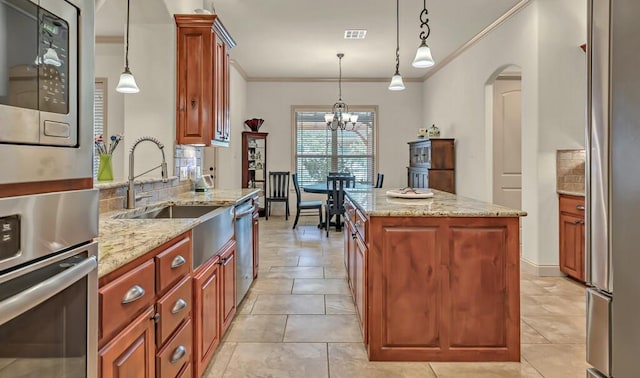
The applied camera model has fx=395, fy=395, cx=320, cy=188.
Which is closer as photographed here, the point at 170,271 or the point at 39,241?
the point at 39,241

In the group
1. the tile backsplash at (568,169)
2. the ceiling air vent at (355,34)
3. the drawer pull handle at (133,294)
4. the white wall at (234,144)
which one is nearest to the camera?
the drawer pull handle at (133,294)

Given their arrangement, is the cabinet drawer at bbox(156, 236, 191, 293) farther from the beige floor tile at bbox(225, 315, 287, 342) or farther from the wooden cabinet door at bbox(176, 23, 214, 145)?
the wooden cabinet door at bbox(176, 23, 214, 145)

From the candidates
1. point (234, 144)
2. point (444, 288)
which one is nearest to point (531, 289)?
point (444, 288)

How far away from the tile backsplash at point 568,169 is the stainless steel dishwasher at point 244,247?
304 centimetres

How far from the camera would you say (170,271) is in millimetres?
1567

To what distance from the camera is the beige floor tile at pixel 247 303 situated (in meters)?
3.03

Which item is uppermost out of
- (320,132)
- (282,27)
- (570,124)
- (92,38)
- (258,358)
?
(282,27)

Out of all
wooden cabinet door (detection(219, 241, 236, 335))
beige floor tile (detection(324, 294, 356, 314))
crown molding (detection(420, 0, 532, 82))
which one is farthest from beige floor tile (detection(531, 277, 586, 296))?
crown molding (detection(420, 0, 532, 82))

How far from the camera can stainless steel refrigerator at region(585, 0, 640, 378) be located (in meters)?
0.64

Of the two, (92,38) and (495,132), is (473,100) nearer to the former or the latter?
(495,132)

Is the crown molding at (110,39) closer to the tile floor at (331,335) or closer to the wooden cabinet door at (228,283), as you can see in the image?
the tile floor at (331,335)

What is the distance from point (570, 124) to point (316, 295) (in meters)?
3.01

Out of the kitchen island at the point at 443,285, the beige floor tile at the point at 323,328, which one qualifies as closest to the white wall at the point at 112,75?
the beige floor tile at the point at 323,328

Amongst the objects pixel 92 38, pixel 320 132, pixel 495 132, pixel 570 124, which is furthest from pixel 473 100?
pixel 92 38
